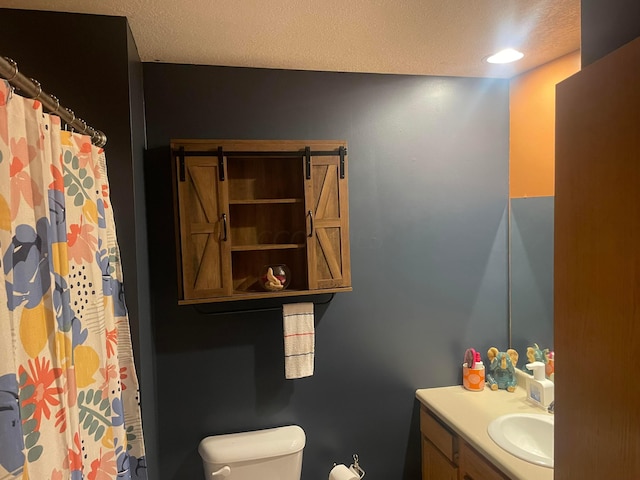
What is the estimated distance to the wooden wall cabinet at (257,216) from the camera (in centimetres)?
200

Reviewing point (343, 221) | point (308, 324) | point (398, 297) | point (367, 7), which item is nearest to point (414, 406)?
point (398, 297)

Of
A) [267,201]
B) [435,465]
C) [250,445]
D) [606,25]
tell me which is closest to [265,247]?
[267,201]

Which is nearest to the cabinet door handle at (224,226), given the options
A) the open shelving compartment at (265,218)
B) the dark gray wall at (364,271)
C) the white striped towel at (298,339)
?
the open shelving compartment at (265,218)

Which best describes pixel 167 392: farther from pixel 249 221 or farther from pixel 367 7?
pixel 367 7

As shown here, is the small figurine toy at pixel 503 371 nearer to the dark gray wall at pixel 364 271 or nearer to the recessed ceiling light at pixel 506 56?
the dark gray wall at pixel 364 271

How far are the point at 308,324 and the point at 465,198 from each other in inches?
42.0

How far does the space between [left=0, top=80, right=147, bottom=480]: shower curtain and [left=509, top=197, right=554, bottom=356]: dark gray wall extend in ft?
6.40

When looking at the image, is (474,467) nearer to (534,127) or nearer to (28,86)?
(534,127)

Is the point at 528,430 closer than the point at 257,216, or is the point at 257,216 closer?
the point at 528,430

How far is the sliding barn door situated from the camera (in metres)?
2.12

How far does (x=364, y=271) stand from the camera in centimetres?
240

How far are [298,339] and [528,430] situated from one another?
1088 mm

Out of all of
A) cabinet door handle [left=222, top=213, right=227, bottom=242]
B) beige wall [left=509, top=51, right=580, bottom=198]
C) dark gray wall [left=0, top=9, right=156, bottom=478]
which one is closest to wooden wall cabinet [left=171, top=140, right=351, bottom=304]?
cabinet door handle [left=222, top=213, right=227, bottom=242]

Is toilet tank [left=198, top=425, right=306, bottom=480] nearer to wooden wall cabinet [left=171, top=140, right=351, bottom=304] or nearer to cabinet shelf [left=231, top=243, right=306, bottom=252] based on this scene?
wooden wall cabinet [left=171, top=140, right=351, bottom=304]
